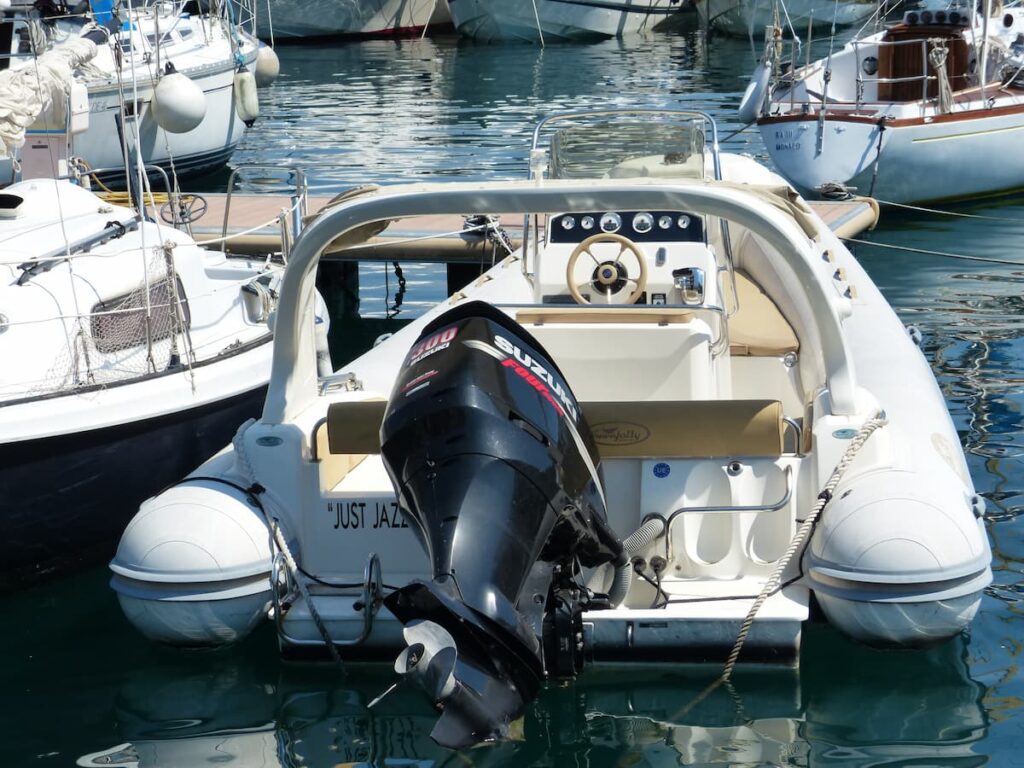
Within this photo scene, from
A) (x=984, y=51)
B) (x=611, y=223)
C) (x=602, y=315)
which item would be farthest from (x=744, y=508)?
(x=984, y=51)

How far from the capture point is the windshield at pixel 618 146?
787 centimetres

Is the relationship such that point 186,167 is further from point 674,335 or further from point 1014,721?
point 1014,721

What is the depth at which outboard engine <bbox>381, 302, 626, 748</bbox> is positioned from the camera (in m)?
3.37

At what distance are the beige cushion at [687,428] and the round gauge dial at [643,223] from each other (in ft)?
8.21

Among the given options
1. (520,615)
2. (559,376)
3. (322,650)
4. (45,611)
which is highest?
(559,376)

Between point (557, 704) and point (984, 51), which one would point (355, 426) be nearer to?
point (557, 704)

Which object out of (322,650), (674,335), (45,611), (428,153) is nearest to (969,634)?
(674,335)

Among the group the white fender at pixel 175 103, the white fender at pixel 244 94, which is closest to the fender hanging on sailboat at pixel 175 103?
the white fender at pixel 175 103

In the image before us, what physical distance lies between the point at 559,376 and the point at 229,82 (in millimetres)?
13240

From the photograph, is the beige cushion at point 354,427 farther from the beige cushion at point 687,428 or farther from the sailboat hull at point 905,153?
the sailboat hull at point 905,153

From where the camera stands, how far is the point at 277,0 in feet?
103

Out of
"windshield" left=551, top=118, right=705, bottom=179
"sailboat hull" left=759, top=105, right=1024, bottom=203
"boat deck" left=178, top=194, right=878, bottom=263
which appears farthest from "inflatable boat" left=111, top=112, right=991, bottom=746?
"sailboat hull" left=759, top=105, right=1024, bottom=203

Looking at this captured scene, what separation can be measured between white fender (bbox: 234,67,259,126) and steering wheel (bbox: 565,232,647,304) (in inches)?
449

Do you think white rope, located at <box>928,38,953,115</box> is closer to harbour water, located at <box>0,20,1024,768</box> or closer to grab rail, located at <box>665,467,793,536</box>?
harbour water, located at <box>0,20,1024,768</box>
